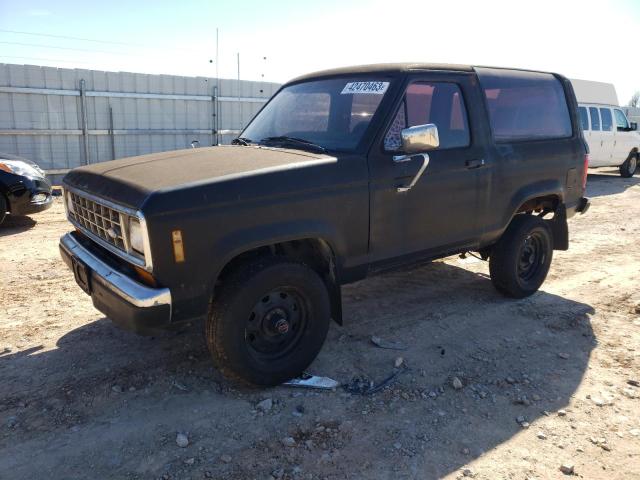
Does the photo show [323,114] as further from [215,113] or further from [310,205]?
[215,113]

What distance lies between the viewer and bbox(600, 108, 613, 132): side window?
14.7 m

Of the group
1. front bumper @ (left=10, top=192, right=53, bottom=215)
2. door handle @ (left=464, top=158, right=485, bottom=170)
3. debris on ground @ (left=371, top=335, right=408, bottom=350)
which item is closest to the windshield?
door handle @ (left=464, top=158, right=485, bottom=170)

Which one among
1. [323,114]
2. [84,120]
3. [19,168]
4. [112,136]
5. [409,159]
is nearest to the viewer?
[409,159]

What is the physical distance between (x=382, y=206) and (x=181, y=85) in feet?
37.2

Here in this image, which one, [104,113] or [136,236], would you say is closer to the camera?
[136,236]

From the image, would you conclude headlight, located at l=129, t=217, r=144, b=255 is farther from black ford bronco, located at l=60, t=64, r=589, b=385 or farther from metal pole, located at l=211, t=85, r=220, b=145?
metal pole, located at l=211, t=85, r=220, b=145

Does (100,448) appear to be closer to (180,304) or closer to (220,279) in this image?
(180,304)

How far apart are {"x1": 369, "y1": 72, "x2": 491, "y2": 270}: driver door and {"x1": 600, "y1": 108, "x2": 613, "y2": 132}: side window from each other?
1224 cm

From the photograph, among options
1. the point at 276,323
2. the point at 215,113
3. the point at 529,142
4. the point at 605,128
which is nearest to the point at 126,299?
the point at 276,323

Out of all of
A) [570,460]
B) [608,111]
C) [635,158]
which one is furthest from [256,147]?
[635,158]

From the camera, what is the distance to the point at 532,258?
17.6 feet

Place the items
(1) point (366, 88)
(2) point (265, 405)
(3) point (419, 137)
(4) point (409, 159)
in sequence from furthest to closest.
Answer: (1) point (366, 88), (4) point (409, 159), (3) point (419, 137), (2) point (265, 405)

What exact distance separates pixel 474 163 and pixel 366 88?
1116 millimetres

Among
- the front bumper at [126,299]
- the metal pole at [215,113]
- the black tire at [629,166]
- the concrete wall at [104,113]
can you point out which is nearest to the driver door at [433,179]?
the front bumper at [126,299]
